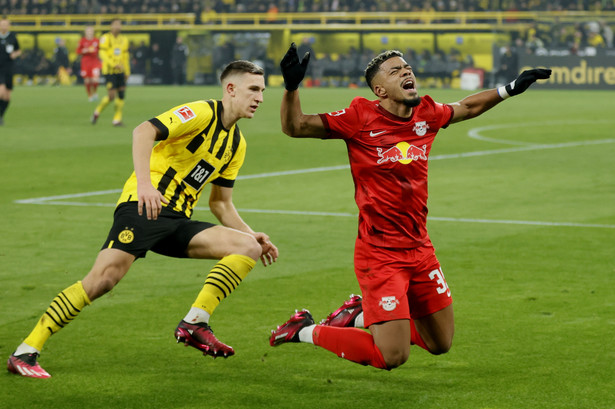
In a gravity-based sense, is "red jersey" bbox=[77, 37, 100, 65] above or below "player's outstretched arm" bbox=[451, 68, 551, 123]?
below

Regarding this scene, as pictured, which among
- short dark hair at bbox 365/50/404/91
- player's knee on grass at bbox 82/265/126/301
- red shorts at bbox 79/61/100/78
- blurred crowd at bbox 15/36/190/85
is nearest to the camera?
short dark hair at bbox 365/50/404/91

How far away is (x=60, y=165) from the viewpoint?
1666 centimetres

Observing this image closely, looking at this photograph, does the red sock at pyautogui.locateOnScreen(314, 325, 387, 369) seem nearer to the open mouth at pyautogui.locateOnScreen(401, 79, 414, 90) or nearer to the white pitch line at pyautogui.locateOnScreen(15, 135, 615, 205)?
the open mouth at pyautogui.locateOnScreen(401, 79, 414, 90)

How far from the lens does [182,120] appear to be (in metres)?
6.09

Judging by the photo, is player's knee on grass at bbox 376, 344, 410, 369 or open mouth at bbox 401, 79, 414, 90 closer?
player's knee on grass at bbox 376, 344, 410, 369

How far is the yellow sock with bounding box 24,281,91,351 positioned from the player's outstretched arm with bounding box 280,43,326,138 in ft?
4.76

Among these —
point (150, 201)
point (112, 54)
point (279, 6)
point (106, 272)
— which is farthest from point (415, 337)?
point (279, 6)

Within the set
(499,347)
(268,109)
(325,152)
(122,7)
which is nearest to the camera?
(499,347)

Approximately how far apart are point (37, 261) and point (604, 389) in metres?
5.33

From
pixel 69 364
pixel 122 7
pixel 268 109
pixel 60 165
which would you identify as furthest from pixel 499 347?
pixel 122 7

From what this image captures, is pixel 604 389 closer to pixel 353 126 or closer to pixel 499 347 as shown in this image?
pixel 499 347

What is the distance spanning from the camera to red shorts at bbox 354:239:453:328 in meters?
5.57

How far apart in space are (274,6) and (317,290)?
148 ft

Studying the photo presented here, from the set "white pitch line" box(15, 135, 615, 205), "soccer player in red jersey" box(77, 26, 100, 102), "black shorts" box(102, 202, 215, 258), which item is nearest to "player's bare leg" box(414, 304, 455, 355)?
"black shorts" box(102, 202, 215, 258)
